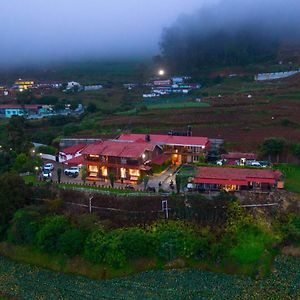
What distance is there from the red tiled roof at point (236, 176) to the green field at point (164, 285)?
5.67 m

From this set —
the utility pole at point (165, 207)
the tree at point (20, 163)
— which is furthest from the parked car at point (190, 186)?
the tree at point (20, 163)

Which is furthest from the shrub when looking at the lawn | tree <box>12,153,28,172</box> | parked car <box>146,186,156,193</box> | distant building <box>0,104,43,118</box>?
distant building <box>0,104,43,118</box>

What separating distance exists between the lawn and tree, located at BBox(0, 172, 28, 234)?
18.0 meters

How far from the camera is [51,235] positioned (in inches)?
991

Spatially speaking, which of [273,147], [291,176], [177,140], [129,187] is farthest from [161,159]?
[291,176]

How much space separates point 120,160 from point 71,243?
776cm

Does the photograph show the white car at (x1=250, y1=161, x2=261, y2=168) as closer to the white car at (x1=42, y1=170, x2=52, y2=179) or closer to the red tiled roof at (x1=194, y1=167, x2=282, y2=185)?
the red tiled roof at (x1=194, y1=167, x2=282, y2=185)

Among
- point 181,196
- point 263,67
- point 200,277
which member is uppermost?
point 263,67

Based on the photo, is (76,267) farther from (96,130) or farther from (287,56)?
(287,56)

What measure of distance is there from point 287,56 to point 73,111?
1850 inches

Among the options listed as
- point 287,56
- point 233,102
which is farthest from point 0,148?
point 287,56

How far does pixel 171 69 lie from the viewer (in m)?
88.6

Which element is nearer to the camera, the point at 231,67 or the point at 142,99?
the point at 142,99

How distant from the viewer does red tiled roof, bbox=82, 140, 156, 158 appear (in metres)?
30.1
